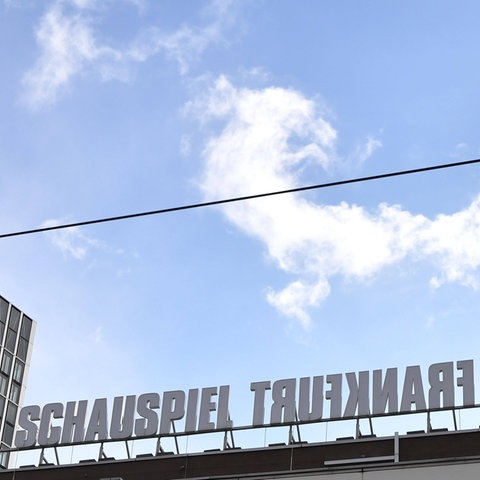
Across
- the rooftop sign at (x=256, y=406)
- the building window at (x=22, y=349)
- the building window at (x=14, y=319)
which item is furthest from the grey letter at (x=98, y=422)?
the building window at (x=22, y=349)

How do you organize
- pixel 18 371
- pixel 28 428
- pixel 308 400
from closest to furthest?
pixel 308 400 < pixel 28 428 < pixel 18 371

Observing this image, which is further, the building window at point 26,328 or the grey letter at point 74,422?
the building window at point 26,328

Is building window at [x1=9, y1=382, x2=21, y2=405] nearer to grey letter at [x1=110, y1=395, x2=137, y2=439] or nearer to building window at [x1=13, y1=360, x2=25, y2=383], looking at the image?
building window at [x1=13, y1=360, x2=25, y2=383]

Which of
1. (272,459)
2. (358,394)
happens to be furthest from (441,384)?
(272,459)

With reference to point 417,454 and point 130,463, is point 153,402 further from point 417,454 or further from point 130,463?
point 417,454

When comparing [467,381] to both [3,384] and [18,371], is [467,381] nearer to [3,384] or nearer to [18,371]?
[3,384]

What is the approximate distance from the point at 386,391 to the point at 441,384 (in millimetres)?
2354

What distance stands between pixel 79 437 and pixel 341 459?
12.5m

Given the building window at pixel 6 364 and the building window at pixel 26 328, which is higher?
the building window at pixel 26 328

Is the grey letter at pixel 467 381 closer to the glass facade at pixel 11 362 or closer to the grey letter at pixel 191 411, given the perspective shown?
the grey letter at pixel 191 411

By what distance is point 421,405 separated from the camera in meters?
44.6

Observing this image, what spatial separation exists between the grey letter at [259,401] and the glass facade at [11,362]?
75.3 metres

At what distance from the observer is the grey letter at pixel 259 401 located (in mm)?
46594

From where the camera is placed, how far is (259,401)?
47.1m
